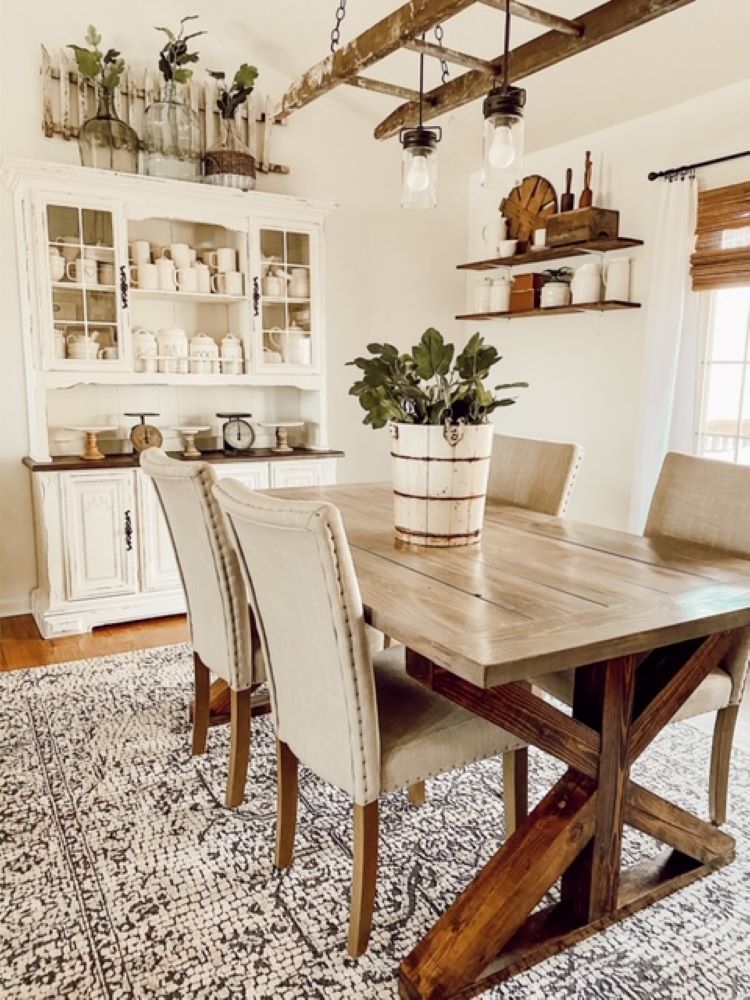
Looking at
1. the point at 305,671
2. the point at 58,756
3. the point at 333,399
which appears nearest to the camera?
the point at 305,671

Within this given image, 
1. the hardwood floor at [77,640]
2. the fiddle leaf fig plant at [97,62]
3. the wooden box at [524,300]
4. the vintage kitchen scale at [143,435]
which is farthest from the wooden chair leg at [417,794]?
the fiddle leaf fig plant at [97,62]

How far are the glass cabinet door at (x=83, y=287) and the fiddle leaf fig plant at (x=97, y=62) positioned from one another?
1.89 ft

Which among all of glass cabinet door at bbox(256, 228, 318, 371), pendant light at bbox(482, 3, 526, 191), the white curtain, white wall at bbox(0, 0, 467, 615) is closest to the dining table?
pendant light at bbox(482, 3, 526, 191)

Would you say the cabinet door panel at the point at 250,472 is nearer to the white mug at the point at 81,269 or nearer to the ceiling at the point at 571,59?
the white mug at the point at 81,269

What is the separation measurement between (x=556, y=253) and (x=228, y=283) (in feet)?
5.37

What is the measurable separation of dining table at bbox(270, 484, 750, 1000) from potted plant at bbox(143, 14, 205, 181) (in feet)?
8.58

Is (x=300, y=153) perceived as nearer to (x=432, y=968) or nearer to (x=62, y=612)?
(x=62, y=612)

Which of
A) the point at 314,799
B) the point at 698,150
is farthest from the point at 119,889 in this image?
the point at 698,150

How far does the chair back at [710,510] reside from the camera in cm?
197

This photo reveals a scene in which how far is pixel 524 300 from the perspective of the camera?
4.04 meters

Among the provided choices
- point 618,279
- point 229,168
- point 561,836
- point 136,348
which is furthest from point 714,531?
point 229,168

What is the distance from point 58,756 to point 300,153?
3.29 metres

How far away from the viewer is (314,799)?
215 cm

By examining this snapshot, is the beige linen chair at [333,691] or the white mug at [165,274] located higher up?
the white mug at [165,274]
